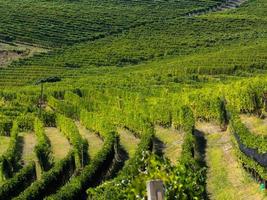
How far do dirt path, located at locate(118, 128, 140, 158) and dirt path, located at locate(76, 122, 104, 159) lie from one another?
1.77 meters

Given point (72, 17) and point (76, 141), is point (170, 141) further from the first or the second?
Result: point (72, 17)

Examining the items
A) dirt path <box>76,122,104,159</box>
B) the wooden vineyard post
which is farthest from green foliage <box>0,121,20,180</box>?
the wooden vineyard post

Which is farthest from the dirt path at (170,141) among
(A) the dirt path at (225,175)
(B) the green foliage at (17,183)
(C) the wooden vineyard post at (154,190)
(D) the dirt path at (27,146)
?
(C) the wooden vineyard post at (154,190)

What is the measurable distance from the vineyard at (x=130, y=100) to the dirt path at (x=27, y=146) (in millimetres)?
161

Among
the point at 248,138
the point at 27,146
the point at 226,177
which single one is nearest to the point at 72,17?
the point at 27,146

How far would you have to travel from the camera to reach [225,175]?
32156mm

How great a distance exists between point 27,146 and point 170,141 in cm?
1267

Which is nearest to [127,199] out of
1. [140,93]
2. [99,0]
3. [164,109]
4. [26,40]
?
[164,109]

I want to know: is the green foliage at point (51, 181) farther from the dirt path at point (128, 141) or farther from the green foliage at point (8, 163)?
the dirt path at point (128, 141)

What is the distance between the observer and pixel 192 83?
2591 inches

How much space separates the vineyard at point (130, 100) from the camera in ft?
99.1

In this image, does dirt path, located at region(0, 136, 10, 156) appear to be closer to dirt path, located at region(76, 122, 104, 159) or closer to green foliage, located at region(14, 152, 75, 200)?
dirt path, located at region(76, 122, 104, 159)

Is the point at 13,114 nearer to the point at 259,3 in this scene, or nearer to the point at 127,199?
the point at 127,199

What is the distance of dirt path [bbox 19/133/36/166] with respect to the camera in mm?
43353
